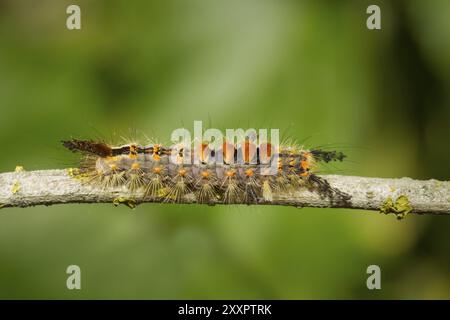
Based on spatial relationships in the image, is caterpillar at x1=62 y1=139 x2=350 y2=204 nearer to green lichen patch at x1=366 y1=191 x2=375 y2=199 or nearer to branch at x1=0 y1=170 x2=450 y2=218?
branch at x1=0 y1=170 x2=450 y2=218

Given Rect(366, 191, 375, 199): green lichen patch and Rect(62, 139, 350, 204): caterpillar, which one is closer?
Rect(366, 191, 375, 199): green lichen patch

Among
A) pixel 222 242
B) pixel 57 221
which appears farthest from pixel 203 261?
pixel 57 221

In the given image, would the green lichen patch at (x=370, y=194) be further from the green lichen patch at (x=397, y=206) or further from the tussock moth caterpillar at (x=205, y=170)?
the tussock moth caterpillar at (x=205, y=170)

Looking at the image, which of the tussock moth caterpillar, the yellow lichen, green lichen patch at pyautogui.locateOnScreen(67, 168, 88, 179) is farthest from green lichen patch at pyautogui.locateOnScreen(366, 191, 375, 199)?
the yellow lichen

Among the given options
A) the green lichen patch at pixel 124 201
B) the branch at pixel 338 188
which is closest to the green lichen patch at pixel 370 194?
the branch at pixel 338 188

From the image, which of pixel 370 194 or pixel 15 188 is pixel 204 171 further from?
pixel 15 188

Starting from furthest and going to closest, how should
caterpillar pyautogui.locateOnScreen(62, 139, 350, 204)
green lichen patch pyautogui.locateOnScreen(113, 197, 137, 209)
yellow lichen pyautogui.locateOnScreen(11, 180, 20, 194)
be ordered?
1. caterpillar pyautogui.locateOnScreen(62, 139, 350, 204)
2. green lichen patch pyautogui.locateOnScreen(113, 197, 137, 209)
3. yellow lichen pyautogui.locateOnScreen(11, 180, 20, 194)

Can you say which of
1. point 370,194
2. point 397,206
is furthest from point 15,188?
point 397,206

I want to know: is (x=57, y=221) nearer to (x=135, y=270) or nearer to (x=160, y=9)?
(x=135, y=270)
